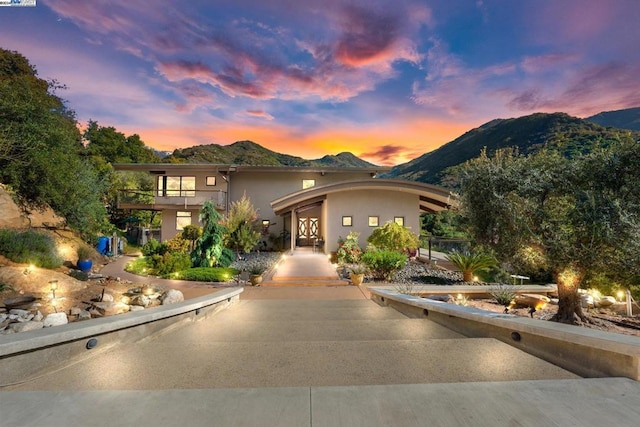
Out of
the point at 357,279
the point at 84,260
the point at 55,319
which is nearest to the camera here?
the point at 55,319

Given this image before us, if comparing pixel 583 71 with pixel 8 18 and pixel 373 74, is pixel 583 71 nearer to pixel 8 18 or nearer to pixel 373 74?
pixel 373 74

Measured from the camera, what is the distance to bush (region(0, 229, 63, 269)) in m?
9.63

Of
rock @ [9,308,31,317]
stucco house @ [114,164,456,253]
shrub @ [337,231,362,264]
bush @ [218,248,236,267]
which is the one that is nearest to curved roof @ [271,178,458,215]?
stucco house @ [114,164,456,253]

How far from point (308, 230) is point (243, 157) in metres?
65.2

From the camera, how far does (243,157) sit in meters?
81.9

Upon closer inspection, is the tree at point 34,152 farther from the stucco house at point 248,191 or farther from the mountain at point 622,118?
the mountain at point 622,118

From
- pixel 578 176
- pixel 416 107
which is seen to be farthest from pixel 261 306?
pixel 416 107

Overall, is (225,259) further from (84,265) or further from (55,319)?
(55,319)

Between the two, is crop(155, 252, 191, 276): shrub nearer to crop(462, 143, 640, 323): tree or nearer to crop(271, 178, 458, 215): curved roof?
crop(271, 178, 458, 215): curved roof

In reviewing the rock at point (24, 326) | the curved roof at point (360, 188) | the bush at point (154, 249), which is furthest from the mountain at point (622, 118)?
the rock at point (24, 326)

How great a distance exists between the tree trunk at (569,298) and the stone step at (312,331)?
9.92ft

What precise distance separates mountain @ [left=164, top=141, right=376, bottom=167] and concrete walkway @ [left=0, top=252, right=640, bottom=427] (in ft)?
153

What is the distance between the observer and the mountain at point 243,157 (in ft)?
205

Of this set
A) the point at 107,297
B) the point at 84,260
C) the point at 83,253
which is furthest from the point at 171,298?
the point at 83,253
